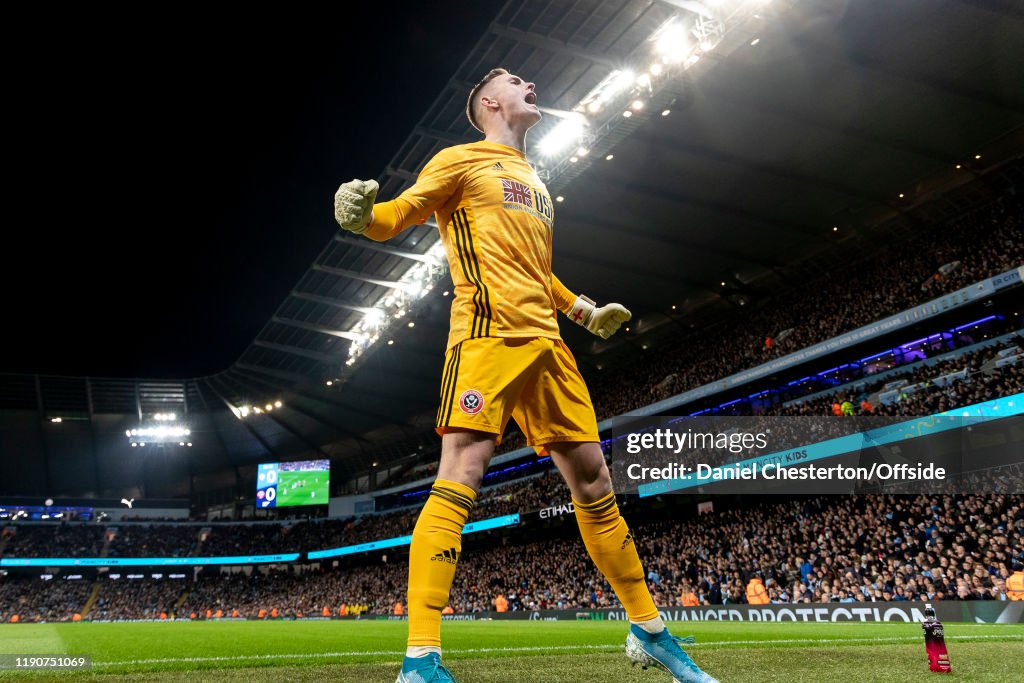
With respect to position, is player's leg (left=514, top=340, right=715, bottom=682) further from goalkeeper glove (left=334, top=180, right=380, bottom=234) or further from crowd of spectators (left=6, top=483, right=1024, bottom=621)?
crowd of spectators (left=6, top=483, right=1024, bottom=621)

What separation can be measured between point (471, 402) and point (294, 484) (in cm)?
4478

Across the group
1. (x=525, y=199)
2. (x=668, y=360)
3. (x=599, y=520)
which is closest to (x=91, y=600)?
(x=668, y=360)

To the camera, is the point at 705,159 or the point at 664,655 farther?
the point at 705,159

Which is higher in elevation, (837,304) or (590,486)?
(837,304)

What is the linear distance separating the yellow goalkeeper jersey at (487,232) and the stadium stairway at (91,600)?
49.2 metres

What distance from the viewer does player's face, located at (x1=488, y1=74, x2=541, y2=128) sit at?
3.13m

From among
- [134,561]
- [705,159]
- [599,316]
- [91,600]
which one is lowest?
[91,600]

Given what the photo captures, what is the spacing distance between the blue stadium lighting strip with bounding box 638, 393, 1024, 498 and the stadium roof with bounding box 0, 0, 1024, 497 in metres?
8.20

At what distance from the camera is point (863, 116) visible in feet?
60.8

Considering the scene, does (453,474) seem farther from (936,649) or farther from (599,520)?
(936,649)

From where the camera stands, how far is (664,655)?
8.12 feet

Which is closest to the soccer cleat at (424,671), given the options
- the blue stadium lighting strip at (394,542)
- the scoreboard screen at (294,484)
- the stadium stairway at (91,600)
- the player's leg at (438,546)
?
the player's leg at (438,546)

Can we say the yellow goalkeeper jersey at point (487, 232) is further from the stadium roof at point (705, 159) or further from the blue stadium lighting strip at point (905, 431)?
the blue stadium lighting strip at point (905, 431)

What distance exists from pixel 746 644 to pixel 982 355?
18.5 meters
